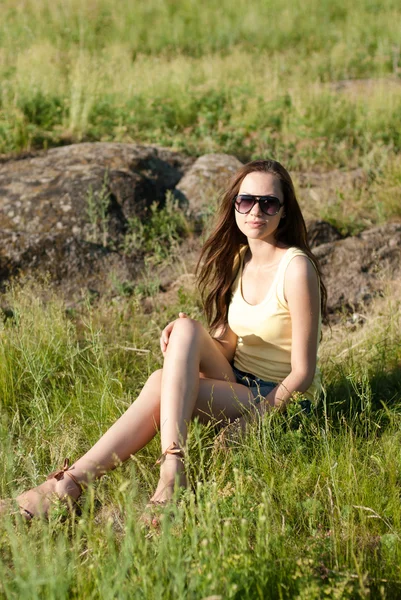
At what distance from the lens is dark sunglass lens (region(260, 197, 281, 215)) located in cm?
→ 353

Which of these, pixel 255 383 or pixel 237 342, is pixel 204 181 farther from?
pixel 255 383

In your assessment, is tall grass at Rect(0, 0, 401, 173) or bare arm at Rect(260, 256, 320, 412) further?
tall grass at Rect(0, 0, 401, 173)

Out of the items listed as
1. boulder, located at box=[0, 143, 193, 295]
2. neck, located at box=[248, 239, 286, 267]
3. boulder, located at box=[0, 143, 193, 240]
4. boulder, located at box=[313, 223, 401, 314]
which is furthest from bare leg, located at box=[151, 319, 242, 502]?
boulder, located at box=[0, 143, 193, 240]

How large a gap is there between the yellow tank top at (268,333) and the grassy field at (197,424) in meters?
0.31

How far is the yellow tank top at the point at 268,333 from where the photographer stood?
3.51 m

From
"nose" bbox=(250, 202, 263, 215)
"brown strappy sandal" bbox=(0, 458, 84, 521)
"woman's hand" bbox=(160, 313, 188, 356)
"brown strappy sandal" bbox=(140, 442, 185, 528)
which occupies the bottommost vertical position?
"brown strappy sandal" bbox=(0, 458, 84, 521)

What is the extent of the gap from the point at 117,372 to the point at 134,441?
0.86 metres

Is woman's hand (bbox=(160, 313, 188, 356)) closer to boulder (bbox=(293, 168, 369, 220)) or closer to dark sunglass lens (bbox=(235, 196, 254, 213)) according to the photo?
dark sunglass lens (bbox=(235, 196, 254, 213))

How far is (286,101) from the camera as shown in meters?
7.96

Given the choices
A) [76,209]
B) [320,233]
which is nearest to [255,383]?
[320,233]

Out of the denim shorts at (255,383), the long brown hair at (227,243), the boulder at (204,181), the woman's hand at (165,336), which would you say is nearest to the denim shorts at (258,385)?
the denim shorts at (255,383)

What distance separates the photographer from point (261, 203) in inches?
139

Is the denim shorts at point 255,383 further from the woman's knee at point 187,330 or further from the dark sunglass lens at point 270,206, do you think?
the dark sunglass lens at point 270,206

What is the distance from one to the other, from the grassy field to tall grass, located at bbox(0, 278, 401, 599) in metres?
0.01
